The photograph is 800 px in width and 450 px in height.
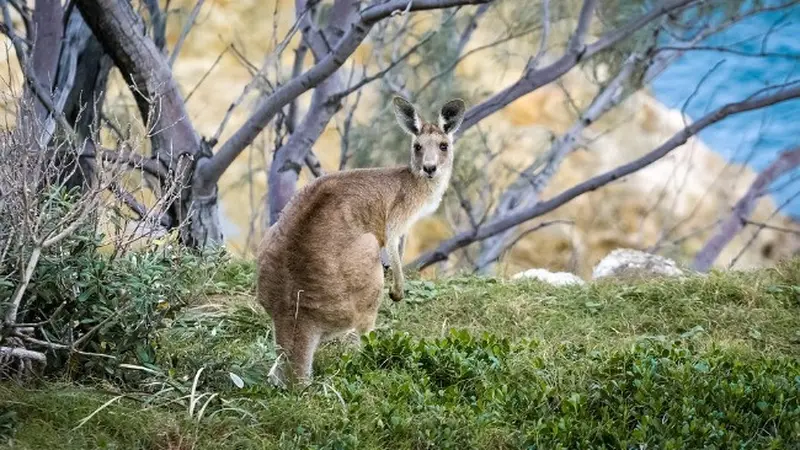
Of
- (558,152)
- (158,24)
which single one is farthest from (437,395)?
(558,152)

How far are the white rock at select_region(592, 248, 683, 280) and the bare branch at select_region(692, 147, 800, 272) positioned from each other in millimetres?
3772

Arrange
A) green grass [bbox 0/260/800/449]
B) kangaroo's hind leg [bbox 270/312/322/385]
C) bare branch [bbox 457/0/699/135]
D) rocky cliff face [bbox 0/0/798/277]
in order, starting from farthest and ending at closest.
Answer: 1. rocky cliff face [bbox 0/0/798/277]
2. bare branch [bbox 457/0/699/135]
3. kangaroo's hind leg [bbox 270/312/322/385]
4. green grass [bbox 0/260/800/449]

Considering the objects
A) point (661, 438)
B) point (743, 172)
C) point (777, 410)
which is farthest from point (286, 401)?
point (743, 172)

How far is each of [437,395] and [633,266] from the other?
328 cm

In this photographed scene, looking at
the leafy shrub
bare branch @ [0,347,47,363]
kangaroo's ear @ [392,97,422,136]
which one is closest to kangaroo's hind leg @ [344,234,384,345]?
the leafy shrub

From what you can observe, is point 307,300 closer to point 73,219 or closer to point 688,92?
point 73,219

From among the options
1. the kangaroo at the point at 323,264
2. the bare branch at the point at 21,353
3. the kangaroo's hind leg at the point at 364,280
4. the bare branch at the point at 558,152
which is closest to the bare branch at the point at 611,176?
the bare branch at the point at 558,152

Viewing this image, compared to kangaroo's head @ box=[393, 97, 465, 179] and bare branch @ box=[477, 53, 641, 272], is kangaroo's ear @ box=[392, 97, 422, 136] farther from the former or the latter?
bare branch @ box=[477, 53, 641, 272]

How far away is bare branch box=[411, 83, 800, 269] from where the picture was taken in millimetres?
8664

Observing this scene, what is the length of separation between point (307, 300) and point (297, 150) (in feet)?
11.5

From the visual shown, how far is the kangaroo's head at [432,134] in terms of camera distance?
19.5 feet

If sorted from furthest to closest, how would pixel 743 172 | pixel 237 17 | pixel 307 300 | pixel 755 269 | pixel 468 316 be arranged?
pixel 237 17
pixel 743 172
pixel 755 269
pixel 468 316
pixel 307 300

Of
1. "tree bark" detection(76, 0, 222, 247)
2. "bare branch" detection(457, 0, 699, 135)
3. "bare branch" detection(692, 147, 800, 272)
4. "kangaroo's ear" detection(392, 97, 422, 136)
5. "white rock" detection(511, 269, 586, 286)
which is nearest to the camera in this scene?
"kangaroo's ear" detection(392, 97, 422, 136)

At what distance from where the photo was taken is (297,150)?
27.2ft
